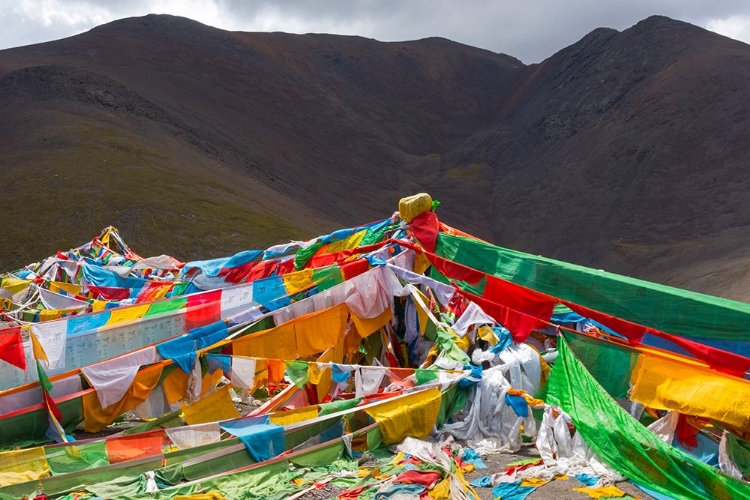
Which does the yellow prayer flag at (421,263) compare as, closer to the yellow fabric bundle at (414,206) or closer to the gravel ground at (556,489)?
the yellow fabric bundle at (414,206)

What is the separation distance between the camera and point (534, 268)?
12.1 m

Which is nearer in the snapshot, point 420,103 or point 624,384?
point 624,384

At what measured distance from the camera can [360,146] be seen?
259 ft

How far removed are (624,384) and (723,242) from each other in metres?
38.8

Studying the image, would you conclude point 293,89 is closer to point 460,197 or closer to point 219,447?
point 460,197

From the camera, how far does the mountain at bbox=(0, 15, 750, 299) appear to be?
133ft

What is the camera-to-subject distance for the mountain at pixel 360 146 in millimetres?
40594

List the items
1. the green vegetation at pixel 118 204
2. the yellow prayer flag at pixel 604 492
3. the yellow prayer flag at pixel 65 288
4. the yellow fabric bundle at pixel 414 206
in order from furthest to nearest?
the green vegetation at pixel 118 204 < the yellow prayer flag at pixel 65 288 < the yellow fabric bundle at pixel 414 206 < the yellow prayer flag at pixel 604 492

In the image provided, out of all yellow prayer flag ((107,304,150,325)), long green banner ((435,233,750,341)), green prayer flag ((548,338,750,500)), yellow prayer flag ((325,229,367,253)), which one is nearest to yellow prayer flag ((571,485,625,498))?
green prayer flag ((548,338,750,500))

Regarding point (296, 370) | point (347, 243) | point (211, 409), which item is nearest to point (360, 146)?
point (347, 243)

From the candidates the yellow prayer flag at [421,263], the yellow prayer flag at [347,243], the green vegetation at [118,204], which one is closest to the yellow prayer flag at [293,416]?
the yellow prayer flag at [421,263]

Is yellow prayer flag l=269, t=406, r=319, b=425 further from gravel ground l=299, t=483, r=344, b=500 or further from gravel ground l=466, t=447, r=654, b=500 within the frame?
gravel ground l=466, t=447, r=654, b=500

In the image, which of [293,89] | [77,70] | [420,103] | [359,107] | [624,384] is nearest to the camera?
[624,384]

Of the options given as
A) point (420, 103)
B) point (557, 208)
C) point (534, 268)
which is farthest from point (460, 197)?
point (534, 268)
